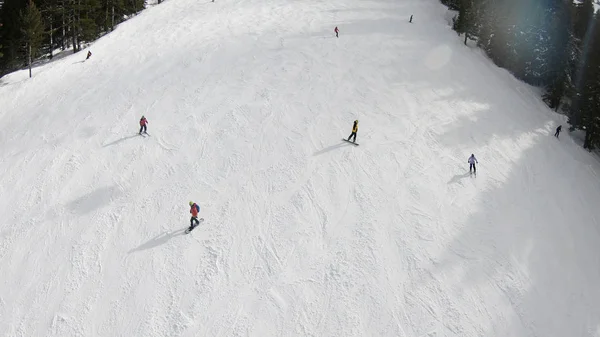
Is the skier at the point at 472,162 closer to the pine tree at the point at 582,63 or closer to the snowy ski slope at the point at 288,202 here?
the snowy ski slope at the point at 288,202

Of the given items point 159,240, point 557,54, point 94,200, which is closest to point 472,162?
point 159,240

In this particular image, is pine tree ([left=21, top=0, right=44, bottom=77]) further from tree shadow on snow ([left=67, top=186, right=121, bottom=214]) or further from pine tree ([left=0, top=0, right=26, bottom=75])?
tree shadow on snow ([left=67, top=186, right=121, bottom=214])

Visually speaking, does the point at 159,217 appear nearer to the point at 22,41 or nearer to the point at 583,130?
the point at 22,41

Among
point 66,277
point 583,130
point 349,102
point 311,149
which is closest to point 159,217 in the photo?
point 66,277

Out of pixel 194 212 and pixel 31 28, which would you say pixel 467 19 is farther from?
pixel 31 28

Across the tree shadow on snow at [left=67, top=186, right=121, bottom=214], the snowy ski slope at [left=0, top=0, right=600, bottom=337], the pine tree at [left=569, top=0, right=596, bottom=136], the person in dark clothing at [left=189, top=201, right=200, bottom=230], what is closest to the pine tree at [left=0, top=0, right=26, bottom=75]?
the snowy ski slope at [left=0, top=0, right=600, bottom=337]

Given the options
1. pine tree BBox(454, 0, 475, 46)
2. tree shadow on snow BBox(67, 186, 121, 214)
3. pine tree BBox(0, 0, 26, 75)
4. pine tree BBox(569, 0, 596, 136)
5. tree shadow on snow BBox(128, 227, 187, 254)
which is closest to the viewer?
tree shadow on snow BBox(128, 227, 187, 254)

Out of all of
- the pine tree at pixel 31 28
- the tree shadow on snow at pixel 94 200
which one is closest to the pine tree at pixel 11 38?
the pine tree at pixel 31 28
